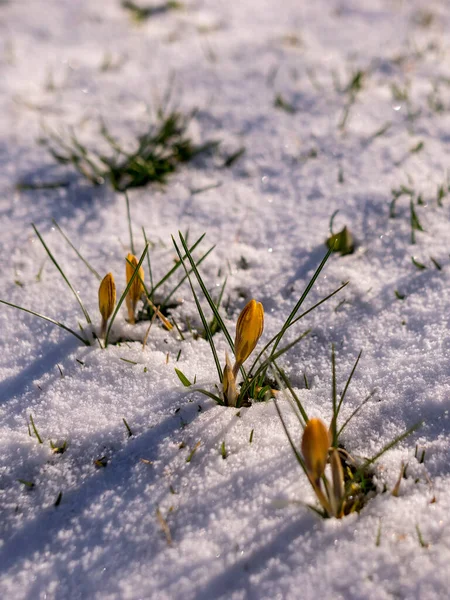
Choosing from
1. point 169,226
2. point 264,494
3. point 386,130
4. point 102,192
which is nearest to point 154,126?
point 102,192

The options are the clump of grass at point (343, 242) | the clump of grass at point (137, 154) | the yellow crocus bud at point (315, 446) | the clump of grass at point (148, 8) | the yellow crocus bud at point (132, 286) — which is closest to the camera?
the yellow crocus bud at point (315, 446)

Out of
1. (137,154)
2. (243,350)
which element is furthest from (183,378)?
(137,154)

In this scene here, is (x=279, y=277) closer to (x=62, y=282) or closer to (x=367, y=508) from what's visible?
→ (x=62, y=282)

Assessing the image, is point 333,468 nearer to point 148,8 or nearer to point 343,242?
point 343,242

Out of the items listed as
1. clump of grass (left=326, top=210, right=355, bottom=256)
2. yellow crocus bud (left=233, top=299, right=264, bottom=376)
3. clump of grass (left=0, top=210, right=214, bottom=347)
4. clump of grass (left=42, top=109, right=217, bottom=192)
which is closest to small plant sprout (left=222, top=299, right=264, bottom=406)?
yellow crocus bud (left=233, top=299, right=264, bottom=376)

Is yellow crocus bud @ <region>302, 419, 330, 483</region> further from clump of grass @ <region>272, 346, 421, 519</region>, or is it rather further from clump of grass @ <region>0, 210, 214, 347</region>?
clump of grass @ <region>0, 210, 214, 347</region>

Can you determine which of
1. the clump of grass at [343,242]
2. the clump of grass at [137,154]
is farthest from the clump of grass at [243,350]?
the clump of grass at [137,154]

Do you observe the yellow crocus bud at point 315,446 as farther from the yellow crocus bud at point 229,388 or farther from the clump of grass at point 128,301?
the clump of grass at point 128,301
